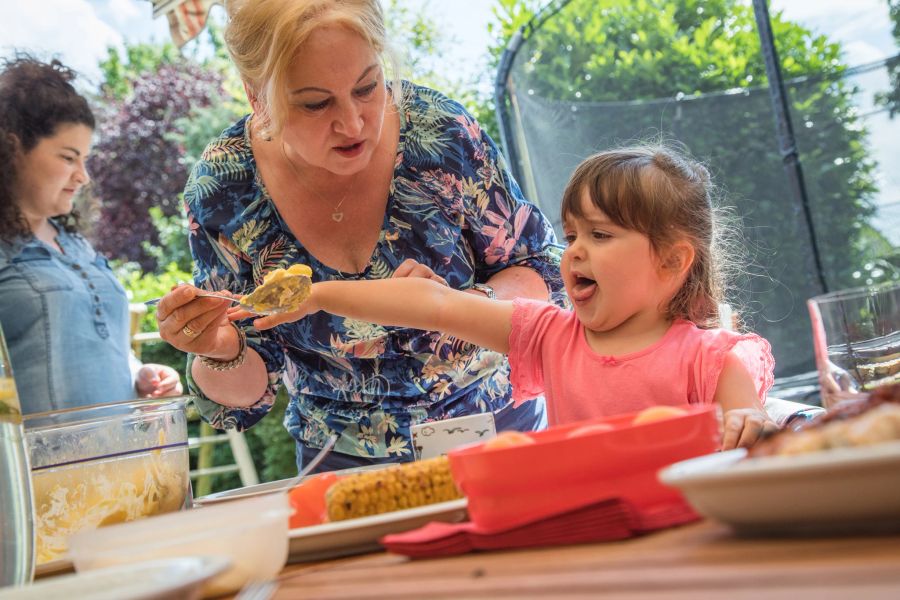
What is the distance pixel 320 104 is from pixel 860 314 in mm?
1077

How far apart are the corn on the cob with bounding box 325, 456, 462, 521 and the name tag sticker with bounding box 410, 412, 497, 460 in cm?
43

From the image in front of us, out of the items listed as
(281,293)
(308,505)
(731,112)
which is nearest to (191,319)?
(281,293)

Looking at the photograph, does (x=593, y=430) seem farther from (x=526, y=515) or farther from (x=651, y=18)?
(x=651, y=18)

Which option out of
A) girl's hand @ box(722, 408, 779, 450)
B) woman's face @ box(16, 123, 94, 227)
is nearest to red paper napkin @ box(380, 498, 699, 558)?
girl's hand @ box(722, 408, 779, 450)

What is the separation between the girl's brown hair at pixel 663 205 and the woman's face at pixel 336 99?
37cm

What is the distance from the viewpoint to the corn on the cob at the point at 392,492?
35.2 inches

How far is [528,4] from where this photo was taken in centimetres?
443

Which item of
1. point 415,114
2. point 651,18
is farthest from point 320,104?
point 651,18

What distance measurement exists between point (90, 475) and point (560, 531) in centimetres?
73

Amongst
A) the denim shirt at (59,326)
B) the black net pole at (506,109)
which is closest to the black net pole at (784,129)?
the black net pole at (506,109)

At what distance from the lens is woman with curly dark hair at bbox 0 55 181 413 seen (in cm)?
255

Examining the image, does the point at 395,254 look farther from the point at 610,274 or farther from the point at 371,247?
the point at 610,274

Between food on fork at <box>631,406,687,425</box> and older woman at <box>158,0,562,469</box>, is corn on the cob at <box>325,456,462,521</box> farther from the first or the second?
older woman at <box>158,0,562,469</box>

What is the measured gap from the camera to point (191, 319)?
1540 mm
